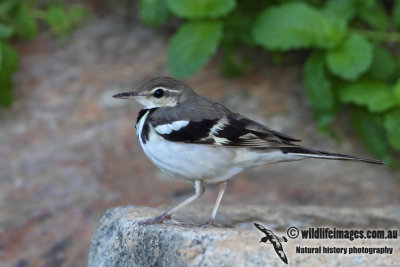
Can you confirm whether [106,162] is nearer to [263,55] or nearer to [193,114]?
[263,55]

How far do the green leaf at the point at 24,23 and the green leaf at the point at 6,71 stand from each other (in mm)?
661

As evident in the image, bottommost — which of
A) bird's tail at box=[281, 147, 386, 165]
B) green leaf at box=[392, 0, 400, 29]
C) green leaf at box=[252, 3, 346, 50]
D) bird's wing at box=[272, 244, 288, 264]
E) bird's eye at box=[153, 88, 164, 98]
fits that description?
green leaf at box=[252, 3, 346, 50]

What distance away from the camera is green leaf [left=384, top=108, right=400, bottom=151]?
7.87 m

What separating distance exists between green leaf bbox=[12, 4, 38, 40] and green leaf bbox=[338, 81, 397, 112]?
14.6 feet

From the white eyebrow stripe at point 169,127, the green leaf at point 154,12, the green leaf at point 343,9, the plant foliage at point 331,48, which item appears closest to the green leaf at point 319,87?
the plant foliage at point 331,48

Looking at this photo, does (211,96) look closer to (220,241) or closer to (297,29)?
(297,29)

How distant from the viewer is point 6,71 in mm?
8953

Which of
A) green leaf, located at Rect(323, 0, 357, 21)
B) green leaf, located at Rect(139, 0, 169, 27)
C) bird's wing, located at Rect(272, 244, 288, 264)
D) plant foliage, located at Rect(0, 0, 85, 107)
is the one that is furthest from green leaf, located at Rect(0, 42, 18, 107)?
bird's wing, located at Rect(272, 244, 288, 264)

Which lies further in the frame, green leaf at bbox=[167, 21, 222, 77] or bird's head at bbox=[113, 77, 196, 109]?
green leaf at bbox=[167, 21, 222, 77]

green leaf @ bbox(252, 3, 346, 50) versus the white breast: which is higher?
the white breast

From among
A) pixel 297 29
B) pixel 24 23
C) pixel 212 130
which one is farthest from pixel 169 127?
pixel 24 23

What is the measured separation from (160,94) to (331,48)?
3.40 m

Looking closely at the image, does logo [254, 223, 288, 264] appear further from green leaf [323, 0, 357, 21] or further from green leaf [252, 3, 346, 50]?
green leaf [323, 0, 357, 21]

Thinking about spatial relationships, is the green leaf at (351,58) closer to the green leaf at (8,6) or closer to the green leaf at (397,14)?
the green leaf at (397,14)
